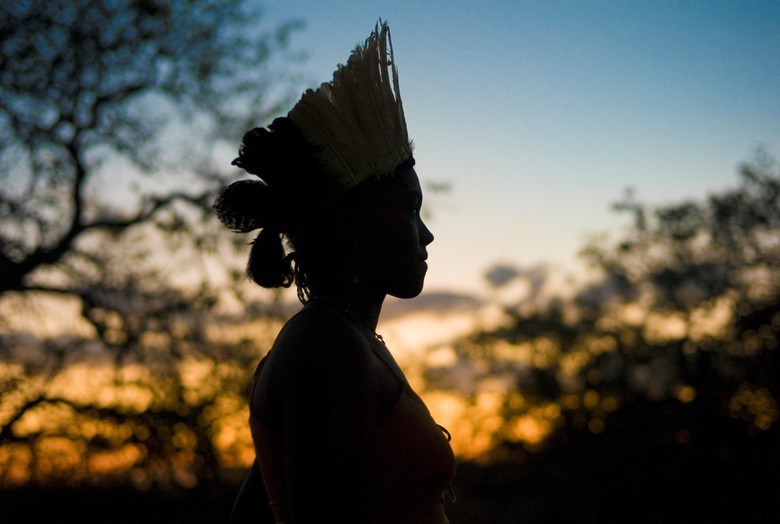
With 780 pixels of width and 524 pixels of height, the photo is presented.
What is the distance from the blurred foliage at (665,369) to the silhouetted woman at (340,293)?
23.5 meters

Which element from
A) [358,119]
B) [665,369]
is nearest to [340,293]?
[358,119]

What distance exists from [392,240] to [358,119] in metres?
0.33

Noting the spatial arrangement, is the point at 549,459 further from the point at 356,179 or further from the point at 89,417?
the point at 356,179

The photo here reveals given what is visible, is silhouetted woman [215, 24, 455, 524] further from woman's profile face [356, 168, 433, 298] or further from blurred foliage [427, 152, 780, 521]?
blurred foliage [427, 152, 780, 521]

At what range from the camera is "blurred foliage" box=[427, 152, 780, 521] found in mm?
22859

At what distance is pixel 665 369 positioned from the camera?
26.6 m

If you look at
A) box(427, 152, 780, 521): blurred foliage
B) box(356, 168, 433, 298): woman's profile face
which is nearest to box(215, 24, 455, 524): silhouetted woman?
box(356, 168, 433, 298): woman's profile face

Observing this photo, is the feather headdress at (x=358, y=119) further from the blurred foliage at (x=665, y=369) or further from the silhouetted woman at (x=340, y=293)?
the blurred foliage at (x=665, y=369)

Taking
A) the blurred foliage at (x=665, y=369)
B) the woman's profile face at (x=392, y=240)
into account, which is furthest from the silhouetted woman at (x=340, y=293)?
the blurred foliage at (x=665, y=369)

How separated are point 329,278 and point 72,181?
30.9 ft

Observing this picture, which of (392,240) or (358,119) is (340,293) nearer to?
(392,240)

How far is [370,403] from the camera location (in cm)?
145

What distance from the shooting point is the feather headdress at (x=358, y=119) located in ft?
5.92

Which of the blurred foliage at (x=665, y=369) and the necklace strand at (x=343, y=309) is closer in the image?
the necklace strand at (x=343, y=309)
